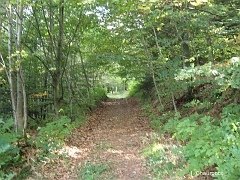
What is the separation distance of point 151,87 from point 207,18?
32.4 feet

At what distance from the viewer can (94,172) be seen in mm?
4766

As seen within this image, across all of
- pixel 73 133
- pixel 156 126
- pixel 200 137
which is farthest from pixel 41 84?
pixel 200 137

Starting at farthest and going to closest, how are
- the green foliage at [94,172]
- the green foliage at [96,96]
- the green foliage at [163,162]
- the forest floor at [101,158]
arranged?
1. the green foliage at [96,96]
2. the forest floor at [101,158]
3. the green foliage at [94,172]
4. the green foliage at [163,162]

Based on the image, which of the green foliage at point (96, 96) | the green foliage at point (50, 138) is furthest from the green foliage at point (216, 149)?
the green foliage at point (96, 96)

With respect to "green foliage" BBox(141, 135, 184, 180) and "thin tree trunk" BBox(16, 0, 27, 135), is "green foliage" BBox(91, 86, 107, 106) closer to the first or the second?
"thin tree trunk" BBox(16, 0, 27, 135)

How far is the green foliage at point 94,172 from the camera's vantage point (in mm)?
4516

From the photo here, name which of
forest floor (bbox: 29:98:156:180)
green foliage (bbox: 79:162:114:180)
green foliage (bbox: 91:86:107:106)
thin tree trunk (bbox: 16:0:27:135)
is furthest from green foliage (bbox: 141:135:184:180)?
green foliage (bbox: 91:86:107:106)

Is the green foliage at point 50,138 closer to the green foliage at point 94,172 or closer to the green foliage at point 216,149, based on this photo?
the green foliage at point 94,172

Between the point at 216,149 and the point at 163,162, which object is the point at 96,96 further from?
the point at 216,149

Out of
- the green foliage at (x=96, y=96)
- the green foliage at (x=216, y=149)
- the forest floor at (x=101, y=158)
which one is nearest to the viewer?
the green foliage at (x=216, y=149)

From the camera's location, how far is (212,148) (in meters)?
3.32

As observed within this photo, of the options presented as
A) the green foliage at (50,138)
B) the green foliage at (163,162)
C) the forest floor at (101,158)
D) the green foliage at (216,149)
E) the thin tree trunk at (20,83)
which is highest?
the thin tree trunk at (20,83)

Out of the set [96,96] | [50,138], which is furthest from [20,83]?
[96,96]

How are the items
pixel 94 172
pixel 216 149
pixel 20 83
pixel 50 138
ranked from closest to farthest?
pixel 216 149
pixel 94 172
pixel 20 83
pixel 50 138
